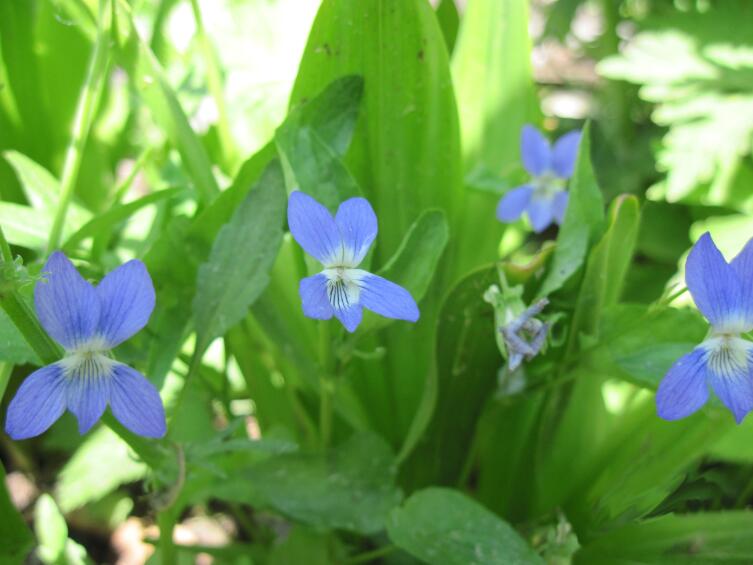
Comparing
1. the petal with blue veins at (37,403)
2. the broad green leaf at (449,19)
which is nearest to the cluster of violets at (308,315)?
the petal with blue veins at (37,403)

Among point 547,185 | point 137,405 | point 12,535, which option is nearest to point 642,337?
point 547,185

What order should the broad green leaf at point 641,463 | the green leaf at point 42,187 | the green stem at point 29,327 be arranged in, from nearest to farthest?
1. the green stem at point 29,327
2. the broad green leaf at point 641,463
3. the green leaf at point 42,187

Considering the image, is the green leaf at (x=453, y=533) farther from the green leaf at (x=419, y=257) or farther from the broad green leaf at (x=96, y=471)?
the broad green leaf at (x=96, y=471)

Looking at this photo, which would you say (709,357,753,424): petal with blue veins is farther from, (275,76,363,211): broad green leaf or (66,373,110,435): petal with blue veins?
(66,373,110,435): petal with blue veins

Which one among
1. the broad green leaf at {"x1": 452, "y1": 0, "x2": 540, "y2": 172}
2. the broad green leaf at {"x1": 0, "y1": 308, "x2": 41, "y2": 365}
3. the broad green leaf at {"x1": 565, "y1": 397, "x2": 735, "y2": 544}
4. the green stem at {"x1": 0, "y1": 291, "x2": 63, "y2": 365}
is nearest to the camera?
the green stem at {"x1": 0, "y1": 291, "x2": 63, "y2": 365}

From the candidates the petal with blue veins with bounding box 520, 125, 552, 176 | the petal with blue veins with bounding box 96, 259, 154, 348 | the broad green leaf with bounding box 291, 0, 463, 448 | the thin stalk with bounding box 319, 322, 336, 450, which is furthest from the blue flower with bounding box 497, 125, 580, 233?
the petal with blue veins with bounding box 96, 259, 154, 348

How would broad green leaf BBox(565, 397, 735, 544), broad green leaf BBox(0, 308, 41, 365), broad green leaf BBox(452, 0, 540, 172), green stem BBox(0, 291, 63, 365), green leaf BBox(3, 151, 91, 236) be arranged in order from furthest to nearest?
1. broad green leaf BBox(452, 0, 540, 172)
2. green leaf BBox(3, 151, 91, 236)
3. broad green leaf BBox(565, 397, 735, 544)
4. broad green leaf BBox(0, 308, 41, 365)
5. green stem BBox(0, 291, 63, 365)

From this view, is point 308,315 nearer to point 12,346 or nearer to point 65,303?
point 65,303
